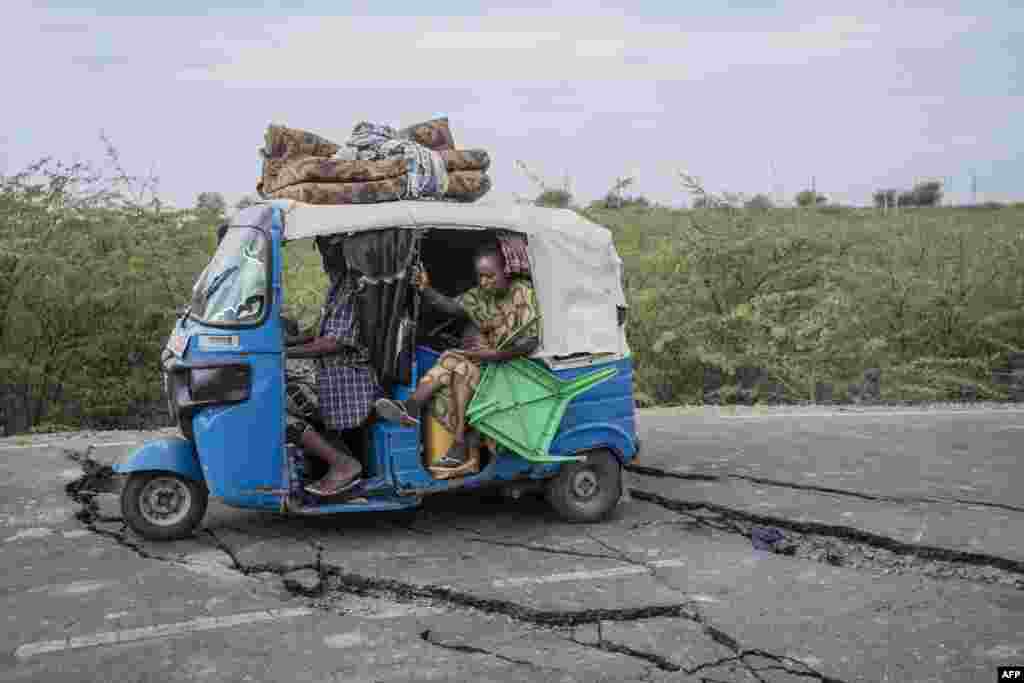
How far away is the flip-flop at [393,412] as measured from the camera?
577cm

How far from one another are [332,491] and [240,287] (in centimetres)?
125

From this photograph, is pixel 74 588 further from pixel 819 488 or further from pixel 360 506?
pixel 819 488

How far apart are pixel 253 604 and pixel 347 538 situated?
3.61ft

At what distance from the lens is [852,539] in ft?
19.6

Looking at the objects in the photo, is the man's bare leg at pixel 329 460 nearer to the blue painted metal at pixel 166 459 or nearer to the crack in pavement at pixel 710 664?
the blue painted metal at pixel 166 459

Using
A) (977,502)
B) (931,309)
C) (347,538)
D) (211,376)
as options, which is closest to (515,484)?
(347,538)

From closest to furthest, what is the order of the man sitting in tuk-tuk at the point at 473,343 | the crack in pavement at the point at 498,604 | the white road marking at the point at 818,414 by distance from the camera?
the crack in pavement at the point at 498,604
the man sitting in tuk-tuk at the point at 473,343
the white road marking at the point at 818,414

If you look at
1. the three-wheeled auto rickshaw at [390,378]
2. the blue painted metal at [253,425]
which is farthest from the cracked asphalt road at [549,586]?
the blue painted metal at [253,425]

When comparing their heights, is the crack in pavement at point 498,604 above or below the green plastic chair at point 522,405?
below

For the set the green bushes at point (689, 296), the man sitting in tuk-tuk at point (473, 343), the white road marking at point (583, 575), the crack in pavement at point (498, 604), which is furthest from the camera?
the green bushes at point (689, 296)

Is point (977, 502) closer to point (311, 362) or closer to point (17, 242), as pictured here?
point (311, 362)

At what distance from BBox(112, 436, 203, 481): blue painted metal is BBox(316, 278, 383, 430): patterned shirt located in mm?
773

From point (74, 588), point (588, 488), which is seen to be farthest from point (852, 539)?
point (74, 588)

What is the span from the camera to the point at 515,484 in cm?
623
